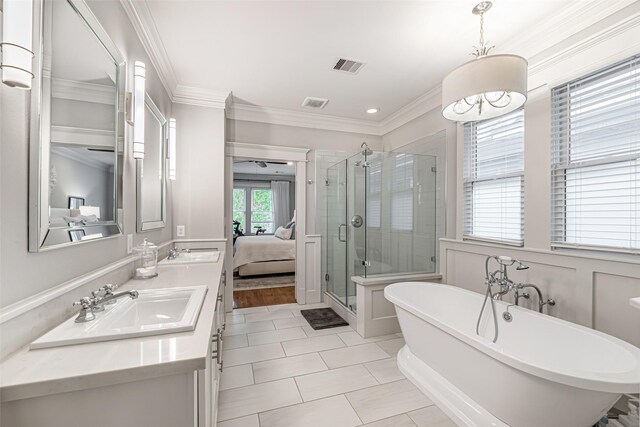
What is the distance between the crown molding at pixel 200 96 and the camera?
304cm

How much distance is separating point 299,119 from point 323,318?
2.63 meters

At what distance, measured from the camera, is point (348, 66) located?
104 inches

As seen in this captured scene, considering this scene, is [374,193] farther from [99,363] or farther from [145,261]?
[99,363]

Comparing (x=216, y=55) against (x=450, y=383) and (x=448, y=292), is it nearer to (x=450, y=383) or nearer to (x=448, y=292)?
(x=448, y=292)

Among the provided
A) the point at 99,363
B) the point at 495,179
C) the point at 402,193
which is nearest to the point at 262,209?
the point at 402,193

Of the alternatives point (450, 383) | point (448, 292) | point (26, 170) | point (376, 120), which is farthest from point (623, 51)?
point (26, 170)

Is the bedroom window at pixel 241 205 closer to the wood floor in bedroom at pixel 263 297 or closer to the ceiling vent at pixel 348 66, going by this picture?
the wood floor in bedroom at pixel 263 297

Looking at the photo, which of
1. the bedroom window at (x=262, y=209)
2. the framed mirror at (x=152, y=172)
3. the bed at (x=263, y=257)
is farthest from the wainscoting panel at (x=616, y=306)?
the bedroom window at (x=262, y=209)

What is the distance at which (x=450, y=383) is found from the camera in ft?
6.25

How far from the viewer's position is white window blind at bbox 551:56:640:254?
5.53 feet

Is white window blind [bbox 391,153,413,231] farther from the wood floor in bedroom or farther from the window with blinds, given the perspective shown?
the wood floor in bedroom

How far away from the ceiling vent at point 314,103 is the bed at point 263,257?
9.32 feet

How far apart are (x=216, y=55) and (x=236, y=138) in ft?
4.11

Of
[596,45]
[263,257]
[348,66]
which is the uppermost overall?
[348,66]
